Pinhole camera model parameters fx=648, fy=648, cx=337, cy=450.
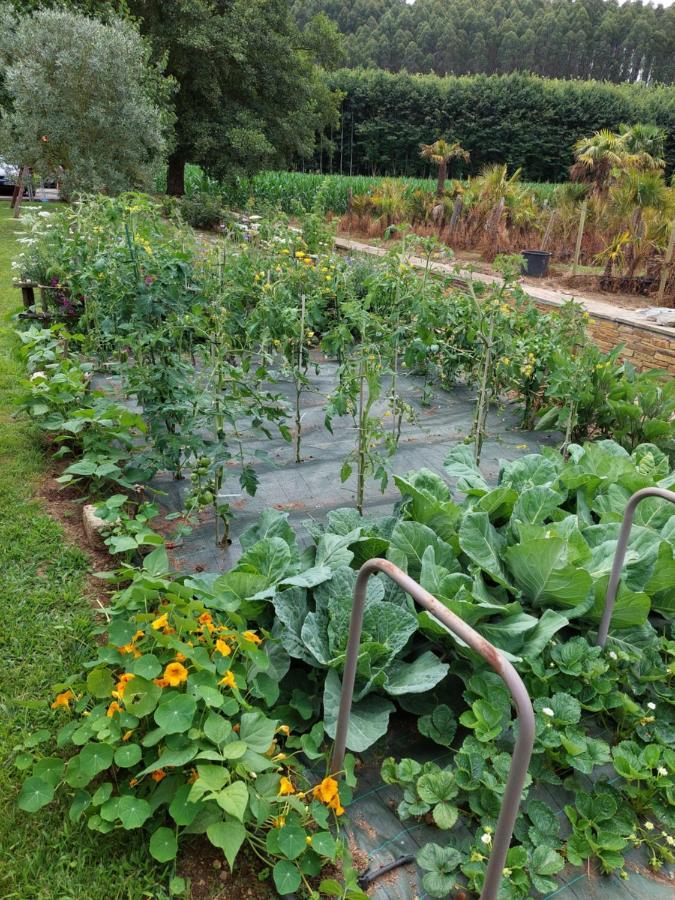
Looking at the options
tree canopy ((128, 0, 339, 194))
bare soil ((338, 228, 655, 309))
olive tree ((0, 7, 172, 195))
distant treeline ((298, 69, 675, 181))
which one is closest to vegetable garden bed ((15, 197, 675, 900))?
bare soil ((338, 228, 655, 309))

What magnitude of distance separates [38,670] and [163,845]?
A: 84 centimetres

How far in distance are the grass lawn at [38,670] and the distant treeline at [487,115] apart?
35223 mm

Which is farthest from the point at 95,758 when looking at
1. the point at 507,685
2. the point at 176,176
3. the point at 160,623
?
the point at 176,176

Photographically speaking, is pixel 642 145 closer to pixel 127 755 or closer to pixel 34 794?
pixel 127 755

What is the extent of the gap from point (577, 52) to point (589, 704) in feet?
229

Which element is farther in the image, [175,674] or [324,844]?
[175,674]

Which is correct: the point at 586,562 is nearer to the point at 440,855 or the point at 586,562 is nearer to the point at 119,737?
the point at 440,855

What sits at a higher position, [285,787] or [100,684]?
[100,684]

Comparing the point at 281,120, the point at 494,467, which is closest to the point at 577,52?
the point at 281,120

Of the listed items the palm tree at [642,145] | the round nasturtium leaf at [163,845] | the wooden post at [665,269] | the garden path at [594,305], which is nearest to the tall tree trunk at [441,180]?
the palm tree at [642,145]

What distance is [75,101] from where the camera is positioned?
9.41 m

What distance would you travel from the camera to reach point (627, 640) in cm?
215

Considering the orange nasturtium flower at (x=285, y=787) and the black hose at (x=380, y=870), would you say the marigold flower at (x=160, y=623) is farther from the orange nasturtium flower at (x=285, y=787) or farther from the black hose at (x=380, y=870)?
the black hose at (x=380, y=870)

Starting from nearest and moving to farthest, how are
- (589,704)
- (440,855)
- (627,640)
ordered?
1. (440,855)
2. (589,704)
3. (627,640)
